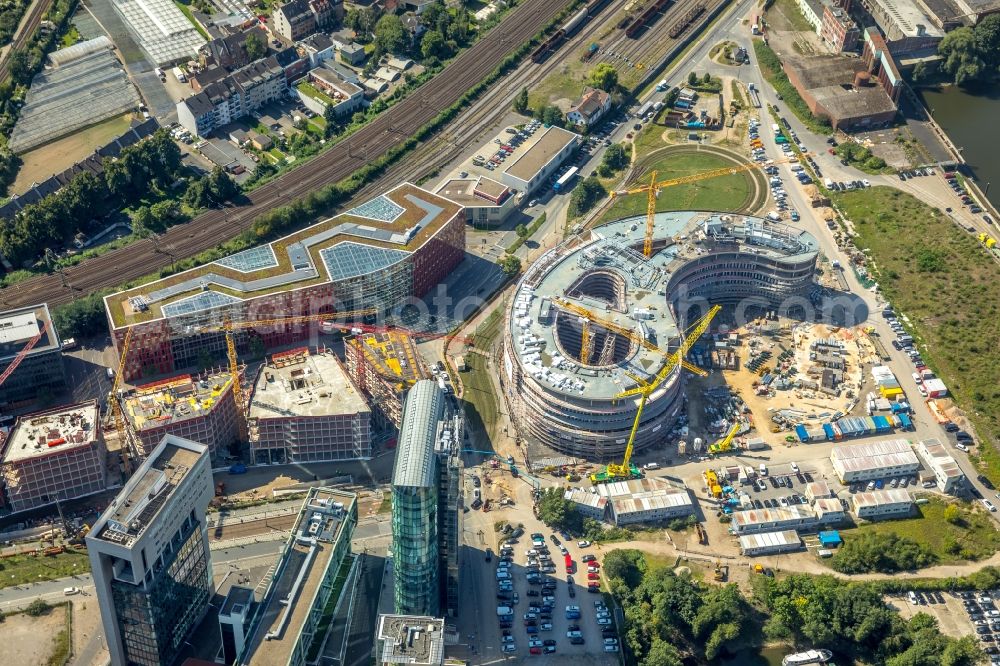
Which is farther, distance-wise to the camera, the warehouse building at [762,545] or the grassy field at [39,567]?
the warehouse building at [762,545]

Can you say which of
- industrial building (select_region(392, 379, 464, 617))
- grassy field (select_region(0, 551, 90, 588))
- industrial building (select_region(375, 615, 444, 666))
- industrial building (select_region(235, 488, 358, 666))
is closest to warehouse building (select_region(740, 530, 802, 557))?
industrial building (select_region(392, 379, 464, 617))

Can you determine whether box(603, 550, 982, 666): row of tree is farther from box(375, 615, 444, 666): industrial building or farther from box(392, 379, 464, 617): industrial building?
box(375, 615, 444, 666): industrial building

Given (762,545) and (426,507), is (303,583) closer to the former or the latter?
(426,507)

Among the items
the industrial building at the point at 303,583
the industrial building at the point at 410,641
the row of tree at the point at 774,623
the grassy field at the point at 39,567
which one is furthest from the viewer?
the grassy field at the point at 39,567

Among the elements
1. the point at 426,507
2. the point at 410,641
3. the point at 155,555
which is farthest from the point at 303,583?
the point at 155,555

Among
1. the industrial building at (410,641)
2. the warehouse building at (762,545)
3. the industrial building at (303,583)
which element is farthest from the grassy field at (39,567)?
the warehouse building at (762,545)

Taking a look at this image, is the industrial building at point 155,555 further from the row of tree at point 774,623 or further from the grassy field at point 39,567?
the row of tree at point 774,623
